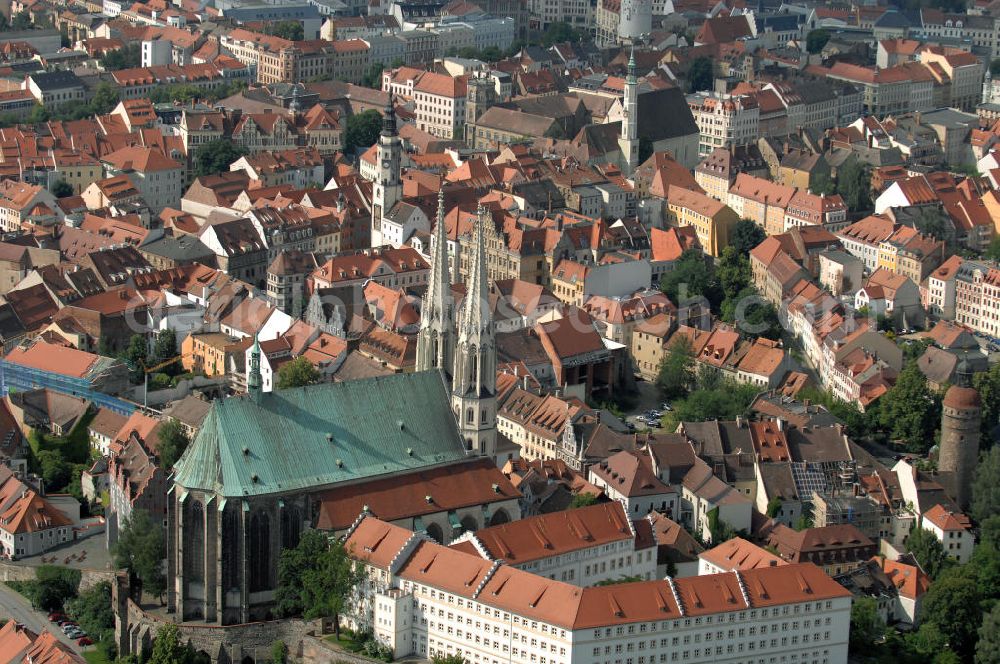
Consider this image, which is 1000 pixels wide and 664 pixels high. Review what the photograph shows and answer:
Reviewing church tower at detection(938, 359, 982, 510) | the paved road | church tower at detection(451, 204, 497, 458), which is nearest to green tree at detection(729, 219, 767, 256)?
church tower at detection(938, 359, 982, 510)

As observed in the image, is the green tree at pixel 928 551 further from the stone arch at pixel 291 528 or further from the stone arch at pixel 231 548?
the stone arch at pixel 231 548

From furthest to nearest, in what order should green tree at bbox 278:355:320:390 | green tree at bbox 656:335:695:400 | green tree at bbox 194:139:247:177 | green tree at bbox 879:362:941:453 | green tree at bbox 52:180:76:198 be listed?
green tree at bbox 194:139:247:177 → green tree at bbox 52:180:76:198 → green tree at bbox 656:335:695:400 → green tree at bbox 879:362:941:453 → green tree at bbox 278:355:320:390

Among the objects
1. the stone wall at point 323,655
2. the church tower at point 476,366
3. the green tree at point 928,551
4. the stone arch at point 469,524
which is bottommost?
the green tree at point 928,551

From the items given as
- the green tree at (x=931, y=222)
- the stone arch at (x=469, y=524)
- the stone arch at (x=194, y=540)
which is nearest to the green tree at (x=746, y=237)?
the green tree at (x=931, y=222)

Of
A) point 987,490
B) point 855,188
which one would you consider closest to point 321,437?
point 987,490

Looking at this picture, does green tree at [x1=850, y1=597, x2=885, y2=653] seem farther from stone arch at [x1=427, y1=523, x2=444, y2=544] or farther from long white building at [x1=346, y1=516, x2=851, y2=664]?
stone arch at [x1=427, y1=523, x2=444, y2=544]

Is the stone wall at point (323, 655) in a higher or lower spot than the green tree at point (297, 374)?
lower
